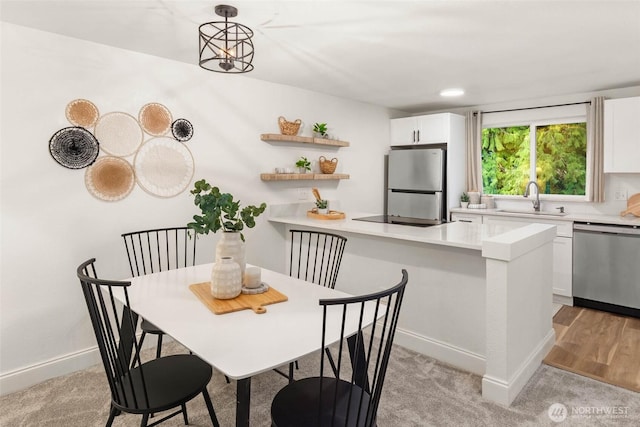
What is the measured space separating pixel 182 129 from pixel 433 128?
3073 millimetres

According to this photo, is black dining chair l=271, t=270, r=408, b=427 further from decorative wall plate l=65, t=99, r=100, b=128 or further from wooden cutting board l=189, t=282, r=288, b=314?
decorative wall plate l=65, t=99, r=100, b=128

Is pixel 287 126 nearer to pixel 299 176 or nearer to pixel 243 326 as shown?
pixel 299 176

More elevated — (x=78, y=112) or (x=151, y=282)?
(x=78, y=112)

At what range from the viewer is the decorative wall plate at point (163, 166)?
2898 mm

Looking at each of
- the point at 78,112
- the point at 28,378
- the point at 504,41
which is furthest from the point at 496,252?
the point at 28,378

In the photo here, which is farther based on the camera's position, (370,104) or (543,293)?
(370,104)

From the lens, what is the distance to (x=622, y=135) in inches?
146

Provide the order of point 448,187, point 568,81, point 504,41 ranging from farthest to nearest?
point 448,187, point 568,81, point 504,41

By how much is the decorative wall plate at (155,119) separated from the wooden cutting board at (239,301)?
5.03 ft

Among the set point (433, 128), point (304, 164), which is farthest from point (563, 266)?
point (304, 164)

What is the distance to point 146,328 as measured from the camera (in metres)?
2.15

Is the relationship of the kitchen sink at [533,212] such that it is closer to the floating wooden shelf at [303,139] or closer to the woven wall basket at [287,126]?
the floating wooden shelf at [303,139]

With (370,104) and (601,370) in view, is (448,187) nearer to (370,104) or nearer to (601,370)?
(370,104)

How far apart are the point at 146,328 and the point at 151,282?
28 cm
